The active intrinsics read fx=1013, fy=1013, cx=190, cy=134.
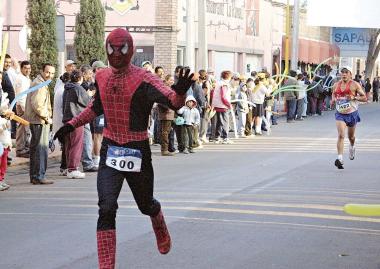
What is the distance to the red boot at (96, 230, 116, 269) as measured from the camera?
24.8 ft

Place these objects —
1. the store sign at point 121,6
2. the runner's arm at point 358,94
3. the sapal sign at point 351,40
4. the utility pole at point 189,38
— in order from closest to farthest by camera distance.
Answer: the runner's arm at point 358,94, the utility pole at point 189,38, the store sign at point 121,6, the sapal sign at point 351,40

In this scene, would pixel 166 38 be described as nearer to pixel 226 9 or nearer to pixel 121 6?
pixel 121 6

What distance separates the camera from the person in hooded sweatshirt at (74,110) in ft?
52.1

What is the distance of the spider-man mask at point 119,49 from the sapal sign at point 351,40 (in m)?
62.7

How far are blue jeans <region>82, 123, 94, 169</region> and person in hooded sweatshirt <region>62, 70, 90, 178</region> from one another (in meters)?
0.64

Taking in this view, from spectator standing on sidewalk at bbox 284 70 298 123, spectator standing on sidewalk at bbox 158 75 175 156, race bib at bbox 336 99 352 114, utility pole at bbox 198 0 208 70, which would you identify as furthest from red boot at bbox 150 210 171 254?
spectator standing on sidewalk at bbox 284 70 298 123

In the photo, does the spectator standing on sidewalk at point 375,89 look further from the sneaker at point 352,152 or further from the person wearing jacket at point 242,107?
the sneaker at point 352,152

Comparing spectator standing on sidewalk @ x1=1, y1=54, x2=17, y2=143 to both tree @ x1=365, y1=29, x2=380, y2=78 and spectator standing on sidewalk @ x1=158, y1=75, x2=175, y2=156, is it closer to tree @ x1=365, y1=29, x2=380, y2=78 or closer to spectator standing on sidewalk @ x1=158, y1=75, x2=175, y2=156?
spectator standing on sidewalk @ x1=158, y1=75, x2=175, y2=156

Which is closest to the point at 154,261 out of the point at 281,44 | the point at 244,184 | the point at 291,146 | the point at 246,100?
the point at 244,184

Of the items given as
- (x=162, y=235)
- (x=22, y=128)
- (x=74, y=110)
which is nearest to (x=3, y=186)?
(x=74, y=110)

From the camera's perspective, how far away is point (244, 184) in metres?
15.1

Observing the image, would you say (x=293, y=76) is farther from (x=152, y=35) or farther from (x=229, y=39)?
(x=229, y=39)

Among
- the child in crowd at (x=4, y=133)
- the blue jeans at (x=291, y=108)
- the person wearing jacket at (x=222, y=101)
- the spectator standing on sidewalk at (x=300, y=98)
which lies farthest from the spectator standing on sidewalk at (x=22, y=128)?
the spectator standing on sidewalk at (x=300, y=98)

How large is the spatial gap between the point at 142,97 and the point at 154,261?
1.66m
